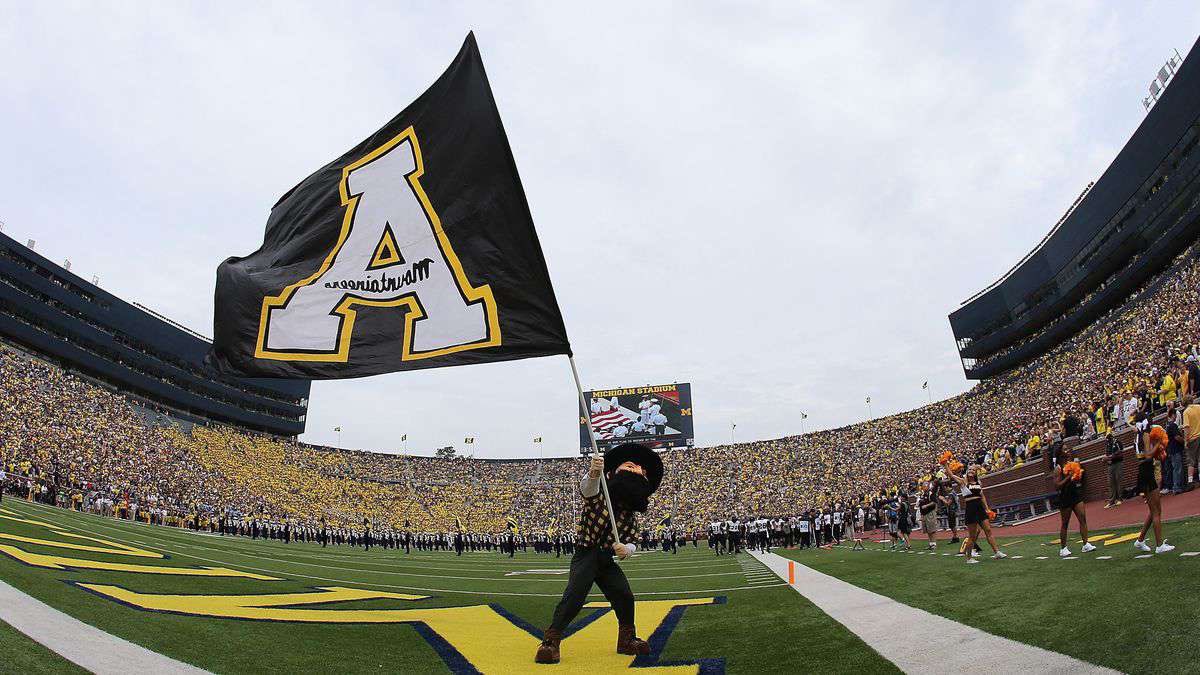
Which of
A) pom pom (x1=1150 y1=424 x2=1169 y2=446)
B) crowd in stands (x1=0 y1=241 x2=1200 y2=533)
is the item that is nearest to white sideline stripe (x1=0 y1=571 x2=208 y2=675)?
pom pom (x1=1150 y1=424 x2=1169 y2=446)

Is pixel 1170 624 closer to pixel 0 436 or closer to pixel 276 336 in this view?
pixel 276 336

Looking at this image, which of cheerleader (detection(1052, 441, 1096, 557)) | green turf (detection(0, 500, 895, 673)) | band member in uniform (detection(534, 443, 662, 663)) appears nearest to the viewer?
green turf (detection(0, 500, 895, 673))

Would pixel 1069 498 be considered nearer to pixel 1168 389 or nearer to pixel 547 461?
pixel 1168 389

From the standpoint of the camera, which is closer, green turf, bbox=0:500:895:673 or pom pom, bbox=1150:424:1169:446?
green turf, bbox=0:500:895:673

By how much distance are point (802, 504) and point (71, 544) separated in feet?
163

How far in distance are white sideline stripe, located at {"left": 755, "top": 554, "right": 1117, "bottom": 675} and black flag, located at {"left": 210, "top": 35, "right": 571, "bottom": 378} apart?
299 cm

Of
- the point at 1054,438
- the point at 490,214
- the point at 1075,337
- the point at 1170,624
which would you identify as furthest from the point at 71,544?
the point at 1075,337

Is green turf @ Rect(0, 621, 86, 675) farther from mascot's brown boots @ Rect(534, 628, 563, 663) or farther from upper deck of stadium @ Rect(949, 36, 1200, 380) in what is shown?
upper deck of stadium @ Rect(949, 36, 1200, 380)

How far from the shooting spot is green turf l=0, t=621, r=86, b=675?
11.4ft

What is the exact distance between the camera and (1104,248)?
4347 cm

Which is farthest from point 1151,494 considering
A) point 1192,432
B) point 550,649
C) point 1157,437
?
point 550,649

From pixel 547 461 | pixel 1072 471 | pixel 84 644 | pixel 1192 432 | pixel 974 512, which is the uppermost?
pixel 547 461

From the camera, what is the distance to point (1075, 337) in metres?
46.3

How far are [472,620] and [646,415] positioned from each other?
49564 mm
